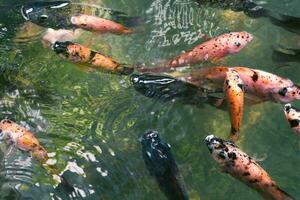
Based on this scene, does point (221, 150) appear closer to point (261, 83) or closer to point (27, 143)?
point (261, 83)

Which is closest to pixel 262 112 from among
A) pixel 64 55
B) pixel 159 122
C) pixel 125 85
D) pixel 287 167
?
pixel 287 167

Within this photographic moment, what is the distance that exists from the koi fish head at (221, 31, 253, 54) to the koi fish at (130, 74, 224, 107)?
52cm

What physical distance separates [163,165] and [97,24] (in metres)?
1.59

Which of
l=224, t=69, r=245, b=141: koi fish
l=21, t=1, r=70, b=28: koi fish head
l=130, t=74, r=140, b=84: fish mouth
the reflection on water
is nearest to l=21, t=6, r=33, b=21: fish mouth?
l=21, t=1, r=70, b=28: koi fish head

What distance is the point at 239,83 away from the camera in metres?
3.79

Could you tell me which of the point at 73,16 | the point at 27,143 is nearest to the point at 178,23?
the point at 73,16

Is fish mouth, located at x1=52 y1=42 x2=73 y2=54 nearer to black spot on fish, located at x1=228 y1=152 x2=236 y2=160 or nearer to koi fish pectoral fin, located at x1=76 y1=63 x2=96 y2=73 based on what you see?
koi fish pectoral fin, located at x1=76 y1=63 x2=96 y2=73

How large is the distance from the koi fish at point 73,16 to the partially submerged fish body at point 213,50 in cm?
73

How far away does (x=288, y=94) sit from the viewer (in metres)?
3.91

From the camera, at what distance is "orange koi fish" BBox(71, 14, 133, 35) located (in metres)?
4.58

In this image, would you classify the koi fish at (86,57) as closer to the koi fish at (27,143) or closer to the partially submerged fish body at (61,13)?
the partially submerged fish body at (61,13)

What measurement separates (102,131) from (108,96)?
15.1 inches

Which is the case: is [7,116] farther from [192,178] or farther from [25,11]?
[192,178]

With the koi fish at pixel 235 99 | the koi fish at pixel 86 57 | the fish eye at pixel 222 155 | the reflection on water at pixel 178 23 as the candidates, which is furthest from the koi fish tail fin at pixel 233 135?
the reflection on water at pixel 178 23
